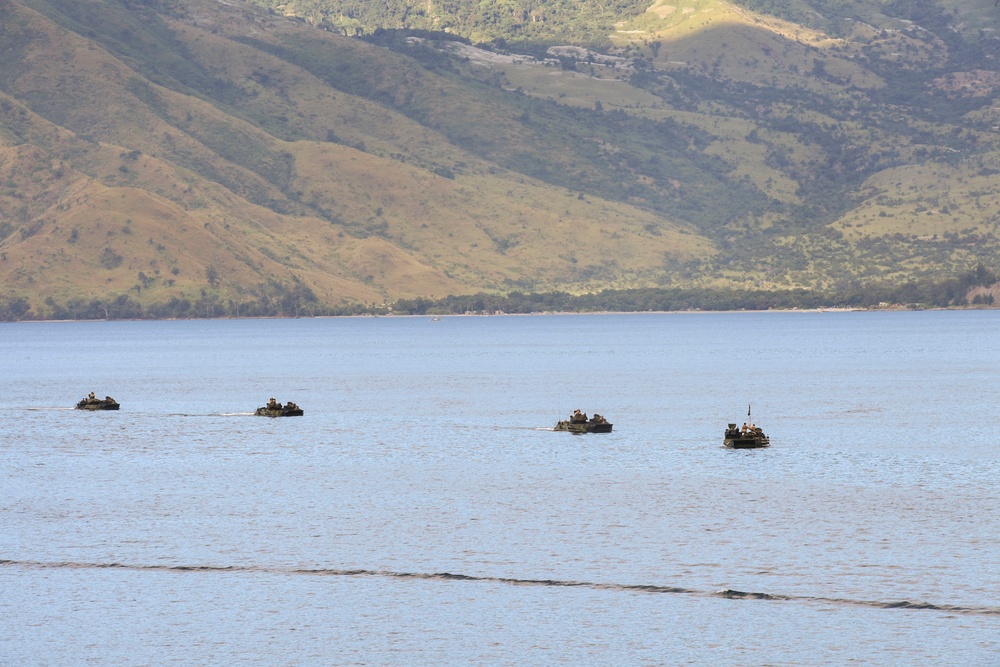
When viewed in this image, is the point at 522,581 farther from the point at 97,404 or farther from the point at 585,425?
the point at 97,404

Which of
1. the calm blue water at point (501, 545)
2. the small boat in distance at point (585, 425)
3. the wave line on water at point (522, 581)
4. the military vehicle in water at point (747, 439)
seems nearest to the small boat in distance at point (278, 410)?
the calm blue water at point (501, 545)

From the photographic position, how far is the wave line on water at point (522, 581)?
50344 millimetres

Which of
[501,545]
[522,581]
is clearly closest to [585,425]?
[501,545]

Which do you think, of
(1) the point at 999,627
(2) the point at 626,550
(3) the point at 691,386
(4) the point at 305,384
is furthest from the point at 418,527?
(4) the point at 305,384

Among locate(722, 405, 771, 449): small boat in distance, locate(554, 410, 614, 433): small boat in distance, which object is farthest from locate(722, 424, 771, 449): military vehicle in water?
locate(554, 410, 614, 433): small boat in distance

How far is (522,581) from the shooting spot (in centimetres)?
5544

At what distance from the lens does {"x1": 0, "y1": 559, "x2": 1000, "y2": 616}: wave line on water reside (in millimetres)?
50344

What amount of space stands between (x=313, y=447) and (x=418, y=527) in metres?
41.3

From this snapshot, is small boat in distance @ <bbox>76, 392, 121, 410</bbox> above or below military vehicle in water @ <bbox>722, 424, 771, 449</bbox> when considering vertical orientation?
below

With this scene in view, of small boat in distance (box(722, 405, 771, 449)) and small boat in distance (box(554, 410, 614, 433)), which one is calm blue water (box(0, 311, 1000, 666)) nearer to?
small boat in distance (box(722, 405, 771, 449))

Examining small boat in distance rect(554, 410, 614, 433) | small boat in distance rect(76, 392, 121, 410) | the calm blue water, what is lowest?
small boat in distance rect(76, 392, 121, 410)

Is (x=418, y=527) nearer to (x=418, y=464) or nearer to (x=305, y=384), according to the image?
(x=418, y=464)

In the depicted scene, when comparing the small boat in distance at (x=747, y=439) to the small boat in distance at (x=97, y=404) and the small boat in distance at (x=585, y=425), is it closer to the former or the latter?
the small boat in distance at (x=585, y=425)

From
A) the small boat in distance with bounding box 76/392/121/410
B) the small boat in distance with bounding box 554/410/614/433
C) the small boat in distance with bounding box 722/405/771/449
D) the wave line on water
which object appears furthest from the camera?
the small boat in distance with bounding box 76/392/121/410
